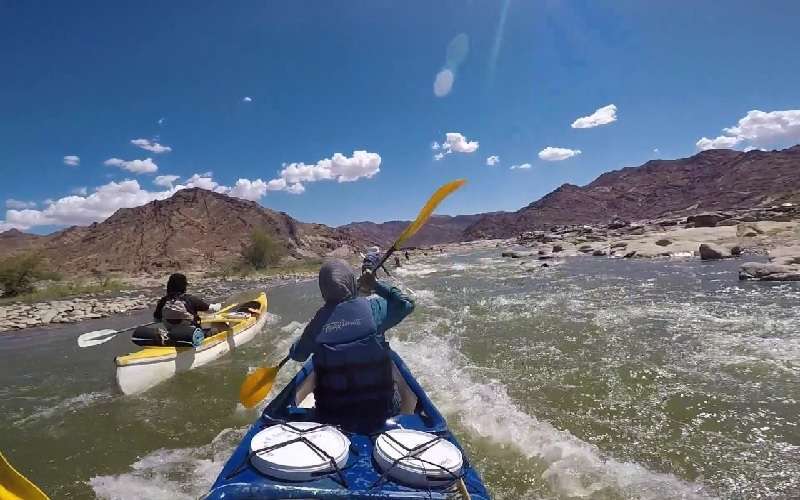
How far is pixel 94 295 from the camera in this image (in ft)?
81.3

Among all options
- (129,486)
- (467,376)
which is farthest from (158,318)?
(467,376)

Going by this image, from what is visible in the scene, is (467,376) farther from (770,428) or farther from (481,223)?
(481,223)

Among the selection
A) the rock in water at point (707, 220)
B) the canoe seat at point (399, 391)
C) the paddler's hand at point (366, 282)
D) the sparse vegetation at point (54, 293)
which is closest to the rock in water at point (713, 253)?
the rock in water at point (707, 220)

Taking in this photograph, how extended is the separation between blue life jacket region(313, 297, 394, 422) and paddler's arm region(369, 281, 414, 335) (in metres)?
0.30

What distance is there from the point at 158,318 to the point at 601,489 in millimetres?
8547

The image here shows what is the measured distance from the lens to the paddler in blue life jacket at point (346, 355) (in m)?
3.70

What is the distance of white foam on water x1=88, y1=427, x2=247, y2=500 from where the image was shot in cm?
470

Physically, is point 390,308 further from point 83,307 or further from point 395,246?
point 83,307

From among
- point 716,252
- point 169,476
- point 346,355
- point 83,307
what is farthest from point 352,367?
point 716,252

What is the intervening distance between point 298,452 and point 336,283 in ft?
4.70

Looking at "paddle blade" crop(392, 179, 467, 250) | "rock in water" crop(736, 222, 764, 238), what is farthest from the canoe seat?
"rock in water" crop(736, 222, 764, 238)

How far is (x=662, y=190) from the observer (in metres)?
141

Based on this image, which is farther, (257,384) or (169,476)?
(257,384)

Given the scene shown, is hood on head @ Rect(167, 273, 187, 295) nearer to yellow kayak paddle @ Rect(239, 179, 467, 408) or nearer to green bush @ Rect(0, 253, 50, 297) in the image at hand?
yellow kayak paddle @ Rect(239, 179, 467, 408)
